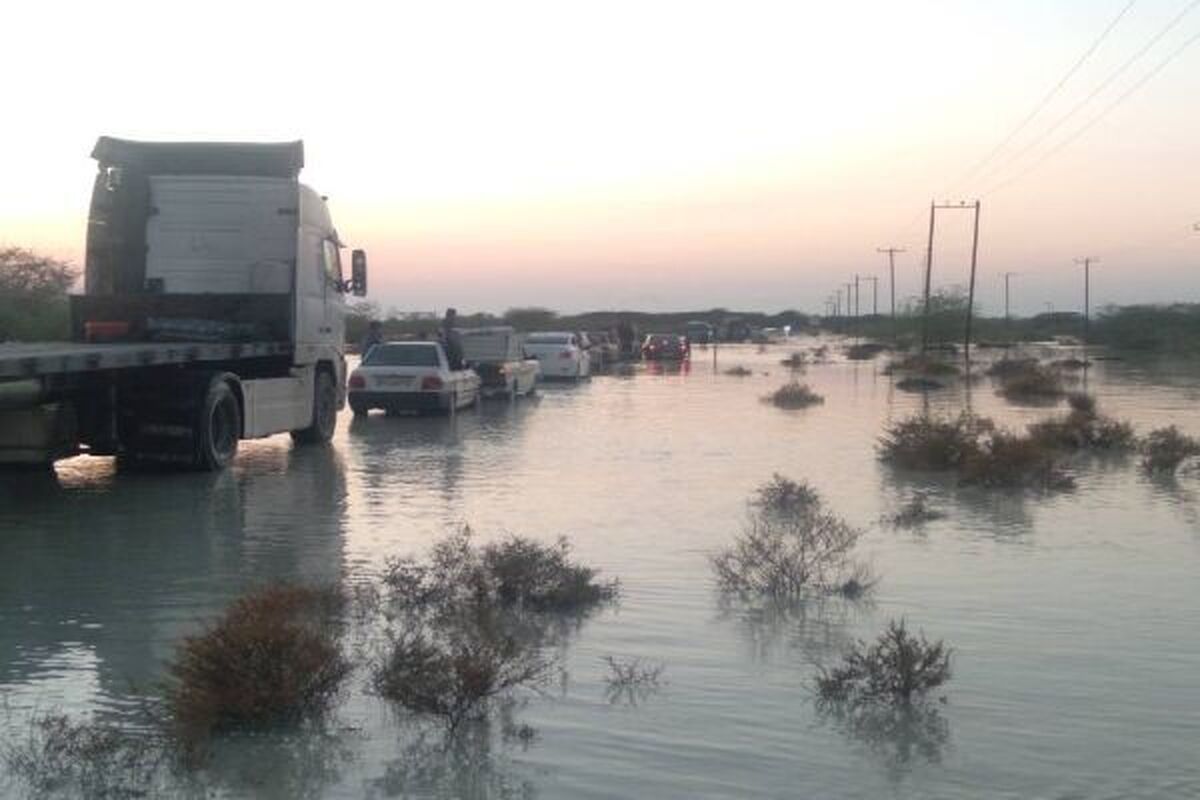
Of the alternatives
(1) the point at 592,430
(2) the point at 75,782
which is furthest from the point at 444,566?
(1) the point at 592,430

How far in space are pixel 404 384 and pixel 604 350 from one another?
31726mm

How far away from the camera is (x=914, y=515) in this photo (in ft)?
48.5

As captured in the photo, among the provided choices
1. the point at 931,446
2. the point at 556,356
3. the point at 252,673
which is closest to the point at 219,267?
the point at 931,446

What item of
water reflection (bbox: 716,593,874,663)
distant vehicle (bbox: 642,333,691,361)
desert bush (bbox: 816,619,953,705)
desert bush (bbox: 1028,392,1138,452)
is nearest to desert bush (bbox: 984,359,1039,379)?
distant vehicle (bbox: 642,333,691,361)

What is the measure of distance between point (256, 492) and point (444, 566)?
23.7 ft

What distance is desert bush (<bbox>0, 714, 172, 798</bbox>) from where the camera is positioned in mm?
6211

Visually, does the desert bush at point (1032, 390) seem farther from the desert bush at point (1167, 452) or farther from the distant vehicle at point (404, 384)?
the desert bush at point (1167, 452)

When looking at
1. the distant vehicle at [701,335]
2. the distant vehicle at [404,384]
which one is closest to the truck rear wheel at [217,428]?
the distant vehicle at [404,384]

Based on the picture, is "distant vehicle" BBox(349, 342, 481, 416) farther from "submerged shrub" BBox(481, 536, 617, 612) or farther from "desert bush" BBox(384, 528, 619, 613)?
"submerged shrub" BBox(481, 536, 617, 612)

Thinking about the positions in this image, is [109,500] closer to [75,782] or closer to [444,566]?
[444,566]

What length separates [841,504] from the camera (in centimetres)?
1633

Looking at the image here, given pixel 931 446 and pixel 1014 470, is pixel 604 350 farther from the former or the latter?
pixel 1014 470

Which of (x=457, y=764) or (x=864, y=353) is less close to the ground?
(x=457, y=764)

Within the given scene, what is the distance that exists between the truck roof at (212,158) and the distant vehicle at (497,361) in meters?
13.2
